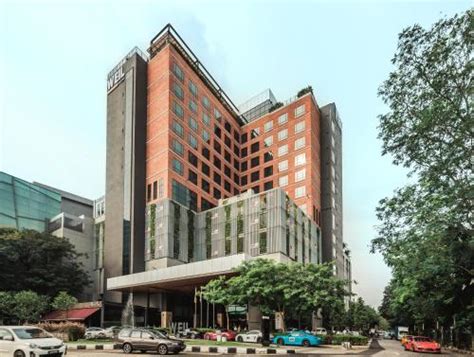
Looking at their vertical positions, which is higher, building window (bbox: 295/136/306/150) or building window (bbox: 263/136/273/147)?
building window (bbox: 263/136/273/147)

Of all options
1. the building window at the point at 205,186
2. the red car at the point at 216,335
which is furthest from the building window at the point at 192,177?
the red car at the point at 216,335

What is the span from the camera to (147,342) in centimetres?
2448

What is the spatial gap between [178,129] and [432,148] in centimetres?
5246

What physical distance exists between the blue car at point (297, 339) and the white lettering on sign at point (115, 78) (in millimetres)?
53568

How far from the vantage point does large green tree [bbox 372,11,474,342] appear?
21562 millimetres

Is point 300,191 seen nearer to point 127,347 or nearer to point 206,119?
point 206,119

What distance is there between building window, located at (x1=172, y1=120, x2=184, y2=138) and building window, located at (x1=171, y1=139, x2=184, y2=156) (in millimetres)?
1445

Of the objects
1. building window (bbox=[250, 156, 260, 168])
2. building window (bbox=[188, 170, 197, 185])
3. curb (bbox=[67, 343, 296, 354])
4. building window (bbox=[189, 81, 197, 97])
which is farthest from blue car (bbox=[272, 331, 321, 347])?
building window (bbox=[250, 156, 260, 168])

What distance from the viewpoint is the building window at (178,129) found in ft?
233

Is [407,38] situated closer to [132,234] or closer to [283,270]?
[283,270]

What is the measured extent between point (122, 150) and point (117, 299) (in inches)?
902

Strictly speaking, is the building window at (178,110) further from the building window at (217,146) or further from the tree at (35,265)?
the tree at (35,265)

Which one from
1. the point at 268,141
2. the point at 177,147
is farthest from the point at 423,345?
the point at 268,141

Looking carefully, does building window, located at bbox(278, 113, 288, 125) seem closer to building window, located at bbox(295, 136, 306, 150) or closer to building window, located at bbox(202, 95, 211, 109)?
building window, located at bbox(295, 136, 306, 150)
